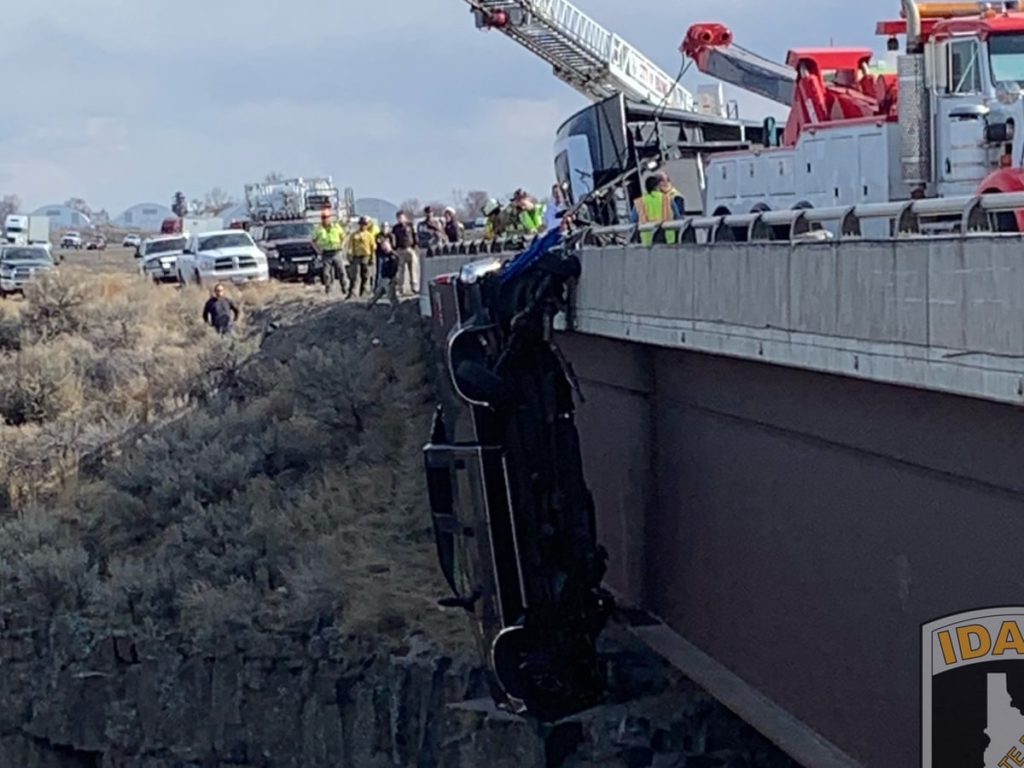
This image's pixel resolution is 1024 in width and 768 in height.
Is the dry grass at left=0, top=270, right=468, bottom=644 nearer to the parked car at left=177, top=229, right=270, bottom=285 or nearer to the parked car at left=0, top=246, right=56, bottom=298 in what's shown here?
the parked car at left=177, top=229, right=270, bottom=285

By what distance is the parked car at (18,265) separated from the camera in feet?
155

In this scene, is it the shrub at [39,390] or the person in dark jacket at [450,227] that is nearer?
the shrub at [39,390]

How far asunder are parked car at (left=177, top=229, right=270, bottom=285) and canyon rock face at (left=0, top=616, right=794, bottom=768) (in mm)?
21393

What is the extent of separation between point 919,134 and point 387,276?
1570 centimetres

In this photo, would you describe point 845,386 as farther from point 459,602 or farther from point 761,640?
point 459,602

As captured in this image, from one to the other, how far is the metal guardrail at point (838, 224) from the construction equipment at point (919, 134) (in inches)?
47.1

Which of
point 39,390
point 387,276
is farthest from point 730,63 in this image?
point 39,390

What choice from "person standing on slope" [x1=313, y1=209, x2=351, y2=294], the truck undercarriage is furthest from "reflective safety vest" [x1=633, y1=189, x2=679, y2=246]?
"person standing on slope" [x1=313, y1=209, x2=351, y2=294]

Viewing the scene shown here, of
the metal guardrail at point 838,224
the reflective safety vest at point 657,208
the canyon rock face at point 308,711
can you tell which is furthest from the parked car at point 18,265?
the metal guardrail at point 838,224

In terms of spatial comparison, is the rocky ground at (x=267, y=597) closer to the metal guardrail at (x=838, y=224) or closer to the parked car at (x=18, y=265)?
the metal guardrail at (x=838, y=224)

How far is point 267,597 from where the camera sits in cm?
1758

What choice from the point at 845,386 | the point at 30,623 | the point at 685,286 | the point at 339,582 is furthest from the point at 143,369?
the point at 845,386

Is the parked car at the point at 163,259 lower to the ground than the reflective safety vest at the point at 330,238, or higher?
lower

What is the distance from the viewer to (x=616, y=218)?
24.8 meters
